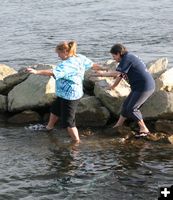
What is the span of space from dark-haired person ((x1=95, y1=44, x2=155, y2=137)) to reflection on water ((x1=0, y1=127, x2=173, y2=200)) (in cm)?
53

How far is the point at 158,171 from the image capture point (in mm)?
8750

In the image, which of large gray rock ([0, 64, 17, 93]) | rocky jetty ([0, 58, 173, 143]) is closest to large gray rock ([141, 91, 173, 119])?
rocky jetty ([0, 58, 173, 143])

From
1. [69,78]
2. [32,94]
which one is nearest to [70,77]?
[69,78]

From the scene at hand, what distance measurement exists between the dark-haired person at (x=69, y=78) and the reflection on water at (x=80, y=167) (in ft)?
1.76

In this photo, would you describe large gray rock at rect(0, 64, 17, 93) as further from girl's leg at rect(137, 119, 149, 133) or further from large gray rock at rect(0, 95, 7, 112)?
girl's leg at rect(137, 119, 149, 133)

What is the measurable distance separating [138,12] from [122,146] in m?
19.6

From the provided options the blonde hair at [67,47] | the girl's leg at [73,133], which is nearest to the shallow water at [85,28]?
the girl's leg at [73,133]

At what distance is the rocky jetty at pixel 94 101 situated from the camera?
10.7 meters

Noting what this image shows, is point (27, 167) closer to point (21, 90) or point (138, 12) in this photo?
point (21, 90)

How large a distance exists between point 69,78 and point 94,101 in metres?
1.65

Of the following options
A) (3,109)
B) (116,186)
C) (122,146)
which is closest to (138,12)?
(3,109)

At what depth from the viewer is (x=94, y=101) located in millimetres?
11383

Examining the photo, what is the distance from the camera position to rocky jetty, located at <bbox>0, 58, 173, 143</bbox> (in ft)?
35.0

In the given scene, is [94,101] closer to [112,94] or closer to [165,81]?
[112,94]
